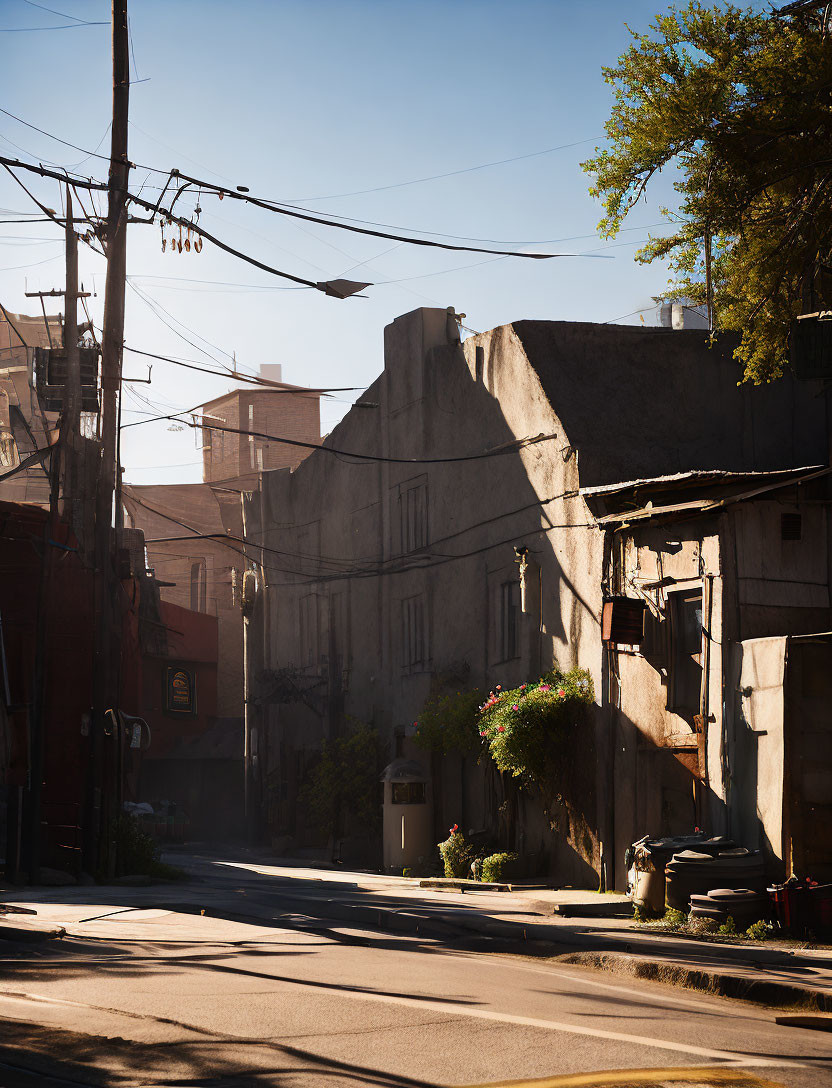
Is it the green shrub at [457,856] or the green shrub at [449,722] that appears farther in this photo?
the green shrub at [449,722]

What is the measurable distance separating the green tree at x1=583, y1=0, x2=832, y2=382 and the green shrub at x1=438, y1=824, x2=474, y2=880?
1164 cm

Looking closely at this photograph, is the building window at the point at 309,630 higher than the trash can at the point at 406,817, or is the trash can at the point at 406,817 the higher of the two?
the building window at the point at 309,630

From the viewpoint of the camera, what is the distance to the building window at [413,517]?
93.8 ft

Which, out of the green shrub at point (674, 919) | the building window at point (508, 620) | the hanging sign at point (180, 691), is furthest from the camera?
the hanging sign at point (180, 691)

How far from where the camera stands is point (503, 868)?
70.8 feet

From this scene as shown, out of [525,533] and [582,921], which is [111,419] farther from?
[582,921]

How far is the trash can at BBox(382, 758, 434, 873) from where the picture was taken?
2608 centimetres

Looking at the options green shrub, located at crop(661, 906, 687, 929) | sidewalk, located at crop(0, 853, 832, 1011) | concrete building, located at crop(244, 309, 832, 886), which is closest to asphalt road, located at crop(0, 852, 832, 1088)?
sidewalk, located at crop(0, 853, 832, 1011)

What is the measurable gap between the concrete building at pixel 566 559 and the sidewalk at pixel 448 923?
2.24m

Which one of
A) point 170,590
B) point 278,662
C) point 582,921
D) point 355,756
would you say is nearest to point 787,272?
point 582,921

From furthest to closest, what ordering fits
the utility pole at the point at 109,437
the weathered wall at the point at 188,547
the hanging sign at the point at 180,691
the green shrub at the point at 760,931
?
1. the weathered wall at the point at 188,547
2. the hanging sign at the point at 180,691
3. the utility pole at the point at 109,437
4. the green shrub at the point at 760,931

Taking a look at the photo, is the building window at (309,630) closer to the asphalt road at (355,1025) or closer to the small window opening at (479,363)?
the small window opening at (479,363)

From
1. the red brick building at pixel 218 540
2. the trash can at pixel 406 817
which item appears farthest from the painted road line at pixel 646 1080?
the red brick building at pixel 218 540

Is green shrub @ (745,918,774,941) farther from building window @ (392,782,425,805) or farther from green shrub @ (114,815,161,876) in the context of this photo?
building window @ (392,782,425,805)
